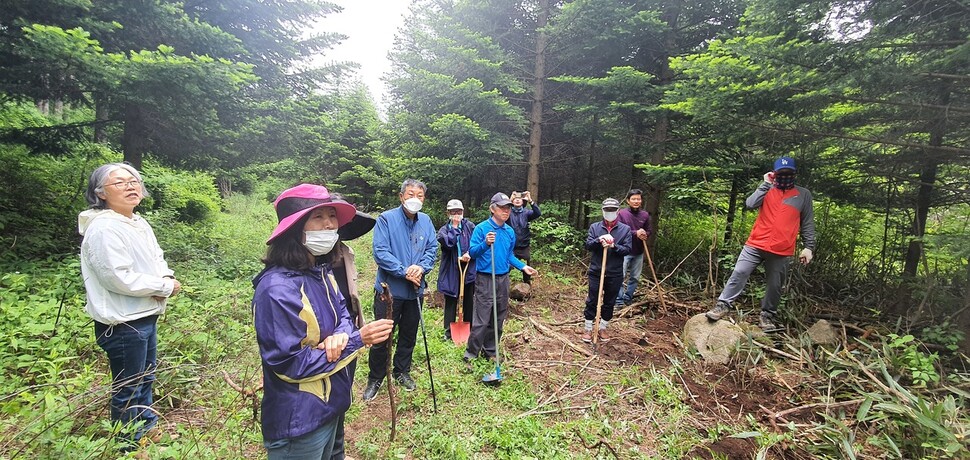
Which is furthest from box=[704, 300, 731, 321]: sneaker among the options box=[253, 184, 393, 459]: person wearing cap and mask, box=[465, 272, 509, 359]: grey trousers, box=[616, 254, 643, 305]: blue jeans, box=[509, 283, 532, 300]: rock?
box=[253, 184, 393, 459]: person wearing cap and mask

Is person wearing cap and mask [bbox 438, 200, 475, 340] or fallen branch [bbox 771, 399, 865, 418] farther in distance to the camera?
person wearing cap and mask [bbox 438, 200, 475, 340]

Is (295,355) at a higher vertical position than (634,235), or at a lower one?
higher

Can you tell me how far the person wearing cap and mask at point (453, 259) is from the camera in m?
5.50

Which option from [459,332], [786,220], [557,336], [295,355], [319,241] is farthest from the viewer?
[557,336]

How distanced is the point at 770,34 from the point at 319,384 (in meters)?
6.00

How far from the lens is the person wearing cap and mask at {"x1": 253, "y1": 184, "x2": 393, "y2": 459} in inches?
68.8

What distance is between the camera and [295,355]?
5.70ft

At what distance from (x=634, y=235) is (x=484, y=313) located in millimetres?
3603

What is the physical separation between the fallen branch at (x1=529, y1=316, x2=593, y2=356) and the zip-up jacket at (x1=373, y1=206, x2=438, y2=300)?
8.28 feet

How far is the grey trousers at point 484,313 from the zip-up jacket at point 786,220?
339 centimetres

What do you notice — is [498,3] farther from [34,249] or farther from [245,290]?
[34,249]

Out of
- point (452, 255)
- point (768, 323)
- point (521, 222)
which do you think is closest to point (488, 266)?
A: point (452, 255)

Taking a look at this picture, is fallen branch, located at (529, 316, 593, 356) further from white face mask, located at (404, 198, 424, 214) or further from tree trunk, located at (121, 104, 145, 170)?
tree trunk, located at (121, 104, 145, 170)

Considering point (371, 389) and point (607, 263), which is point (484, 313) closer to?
point (371, 389)
